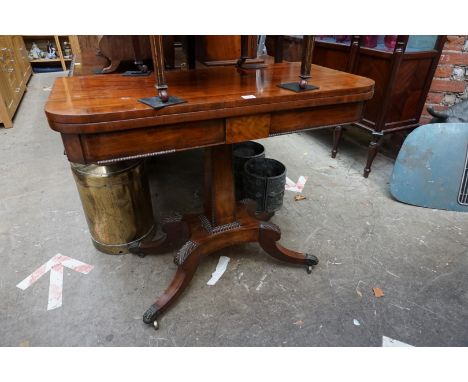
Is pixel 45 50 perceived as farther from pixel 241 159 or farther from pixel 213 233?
pixel 213 233

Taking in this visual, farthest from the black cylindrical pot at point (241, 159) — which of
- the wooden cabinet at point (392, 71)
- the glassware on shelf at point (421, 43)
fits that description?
the glassware on shelf at point (421, 43)

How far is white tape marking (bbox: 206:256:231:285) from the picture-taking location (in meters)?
1.45

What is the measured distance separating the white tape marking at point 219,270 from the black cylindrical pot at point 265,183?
16.8 inches

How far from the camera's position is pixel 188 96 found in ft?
3.05

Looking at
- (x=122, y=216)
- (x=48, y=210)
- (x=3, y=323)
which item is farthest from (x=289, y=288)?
(x=48, y=210)

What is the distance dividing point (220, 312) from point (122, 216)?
63cm

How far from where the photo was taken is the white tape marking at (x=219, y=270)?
145 cm

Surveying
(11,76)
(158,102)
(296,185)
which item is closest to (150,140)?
Result: (158,102)

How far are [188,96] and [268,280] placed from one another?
90cm

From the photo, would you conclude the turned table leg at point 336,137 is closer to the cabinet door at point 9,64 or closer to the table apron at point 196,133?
the table apron at point 196,133

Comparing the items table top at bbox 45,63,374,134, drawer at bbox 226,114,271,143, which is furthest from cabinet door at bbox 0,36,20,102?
drawer at bbox 226,114,271,143

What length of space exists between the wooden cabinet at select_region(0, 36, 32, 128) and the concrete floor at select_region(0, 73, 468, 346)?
1251 mm

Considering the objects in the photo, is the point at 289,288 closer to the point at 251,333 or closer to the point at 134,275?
the point at 251,333

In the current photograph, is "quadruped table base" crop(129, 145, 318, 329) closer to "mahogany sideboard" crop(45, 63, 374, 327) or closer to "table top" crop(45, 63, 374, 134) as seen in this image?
"mahogany sideboard" crop(45, 63, 374, 327)
